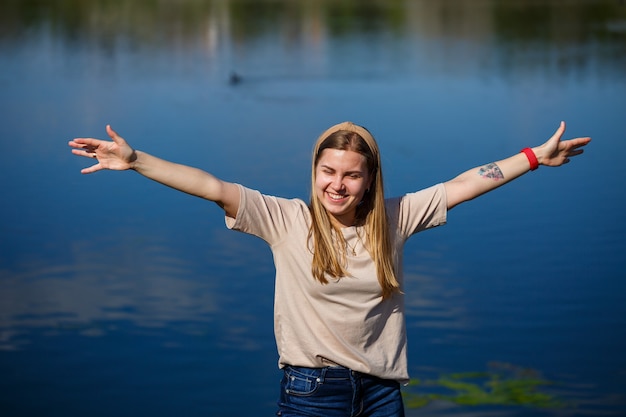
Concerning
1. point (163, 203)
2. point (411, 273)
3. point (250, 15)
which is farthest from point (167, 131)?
point (250, 15)

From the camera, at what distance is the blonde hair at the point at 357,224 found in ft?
10.9

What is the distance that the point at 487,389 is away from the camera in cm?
583

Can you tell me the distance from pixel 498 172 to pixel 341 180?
1.96ft

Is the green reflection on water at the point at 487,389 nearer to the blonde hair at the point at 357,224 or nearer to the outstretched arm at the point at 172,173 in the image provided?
the blonde hair at the point at 357,224

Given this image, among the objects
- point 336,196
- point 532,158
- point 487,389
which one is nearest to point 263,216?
point 336,196

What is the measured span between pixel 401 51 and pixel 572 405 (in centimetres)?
1560

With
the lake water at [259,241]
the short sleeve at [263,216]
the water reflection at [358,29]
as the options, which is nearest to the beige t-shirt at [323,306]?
the short sleeve at [263,216]

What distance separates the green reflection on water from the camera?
225 inches

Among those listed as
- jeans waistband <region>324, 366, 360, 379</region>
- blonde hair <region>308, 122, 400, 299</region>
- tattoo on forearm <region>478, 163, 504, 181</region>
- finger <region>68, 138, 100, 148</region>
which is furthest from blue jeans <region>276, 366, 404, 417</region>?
finger <region>68, 138, 100, 148</region>

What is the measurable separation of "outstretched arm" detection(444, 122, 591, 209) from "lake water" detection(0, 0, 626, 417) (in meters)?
2.18

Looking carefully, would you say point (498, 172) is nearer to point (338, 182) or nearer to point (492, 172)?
point (492, 172)

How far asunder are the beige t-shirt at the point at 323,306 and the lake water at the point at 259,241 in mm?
2299

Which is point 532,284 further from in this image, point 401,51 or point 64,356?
point 401,51

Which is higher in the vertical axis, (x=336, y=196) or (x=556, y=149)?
(x=556, y=149)
